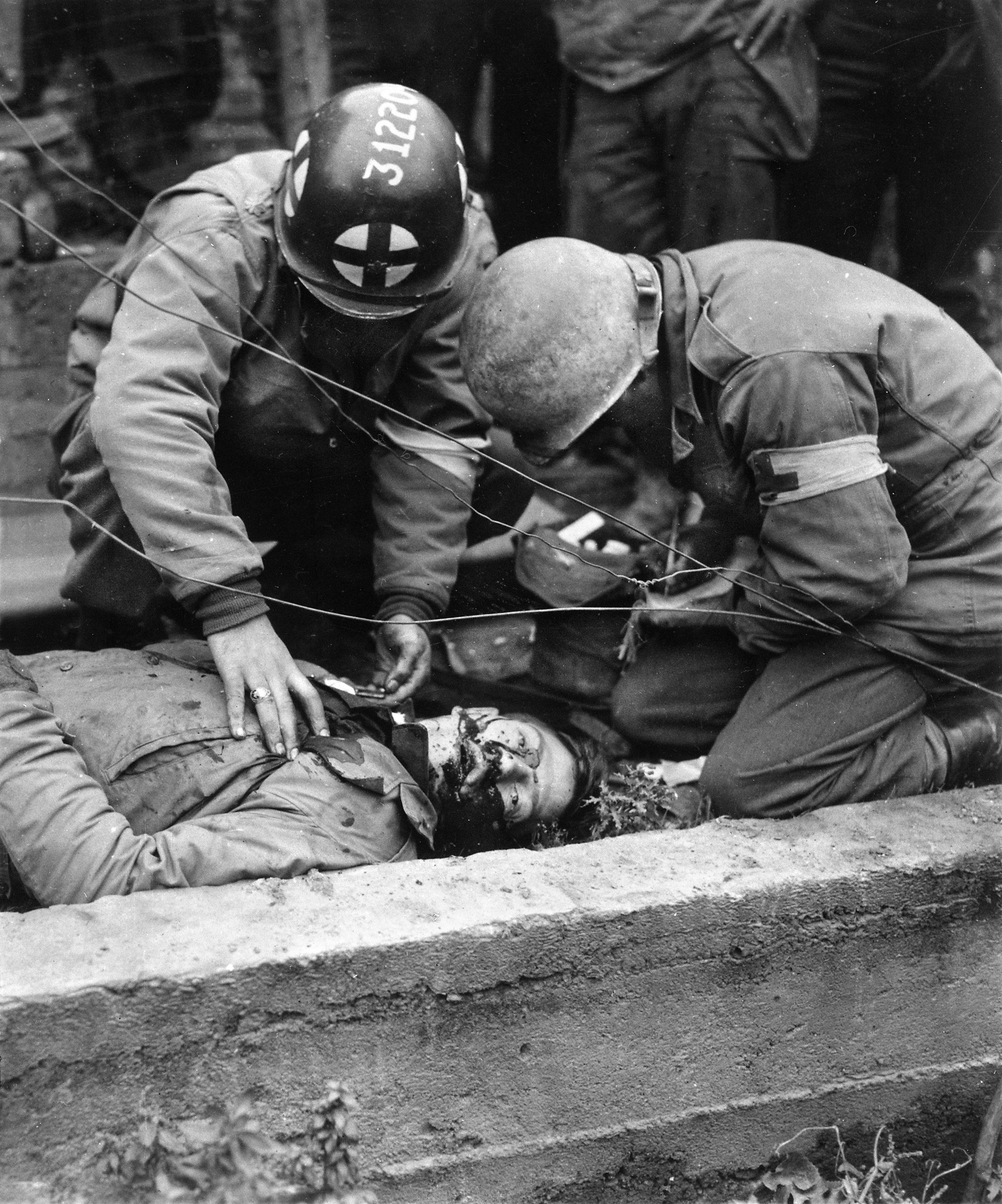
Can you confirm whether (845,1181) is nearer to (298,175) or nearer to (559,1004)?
(559,1004)

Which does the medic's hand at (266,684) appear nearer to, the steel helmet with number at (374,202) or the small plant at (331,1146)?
the small plant at (331,1146)

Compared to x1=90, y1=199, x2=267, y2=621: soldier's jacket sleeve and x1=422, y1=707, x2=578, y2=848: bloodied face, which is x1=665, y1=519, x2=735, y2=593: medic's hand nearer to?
x1=422, y1=707, x2=578, y2=848: bloodied face

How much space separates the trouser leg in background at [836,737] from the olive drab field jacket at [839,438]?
81mm

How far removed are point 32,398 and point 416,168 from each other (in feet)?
9.33

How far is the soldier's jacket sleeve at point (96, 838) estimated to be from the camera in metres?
2.60

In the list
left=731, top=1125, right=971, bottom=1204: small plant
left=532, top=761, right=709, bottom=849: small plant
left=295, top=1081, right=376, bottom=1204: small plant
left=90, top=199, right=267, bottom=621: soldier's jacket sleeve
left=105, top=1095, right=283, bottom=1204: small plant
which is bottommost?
left=731, top=1125, right=971, bottom=1204: small plant

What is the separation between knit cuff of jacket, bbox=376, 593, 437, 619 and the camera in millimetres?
3711

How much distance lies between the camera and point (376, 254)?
3166 millimetres

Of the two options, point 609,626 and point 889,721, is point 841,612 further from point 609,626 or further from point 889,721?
point 609,626

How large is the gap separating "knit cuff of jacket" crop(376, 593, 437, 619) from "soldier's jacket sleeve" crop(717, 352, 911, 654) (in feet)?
3.49

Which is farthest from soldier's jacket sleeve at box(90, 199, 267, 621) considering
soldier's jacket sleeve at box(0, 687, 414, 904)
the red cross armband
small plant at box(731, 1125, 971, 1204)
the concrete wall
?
small plant at box(731, 1125, 971, 1204)

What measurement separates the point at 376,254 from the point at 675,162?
5.68 feet

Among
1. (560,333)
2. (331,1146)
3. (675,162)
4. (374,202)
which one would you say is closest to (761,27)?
(675,162)

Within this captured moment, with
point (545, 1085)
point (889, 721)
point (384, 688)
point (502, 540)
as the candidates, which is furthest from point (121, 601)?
point (889, 721)
